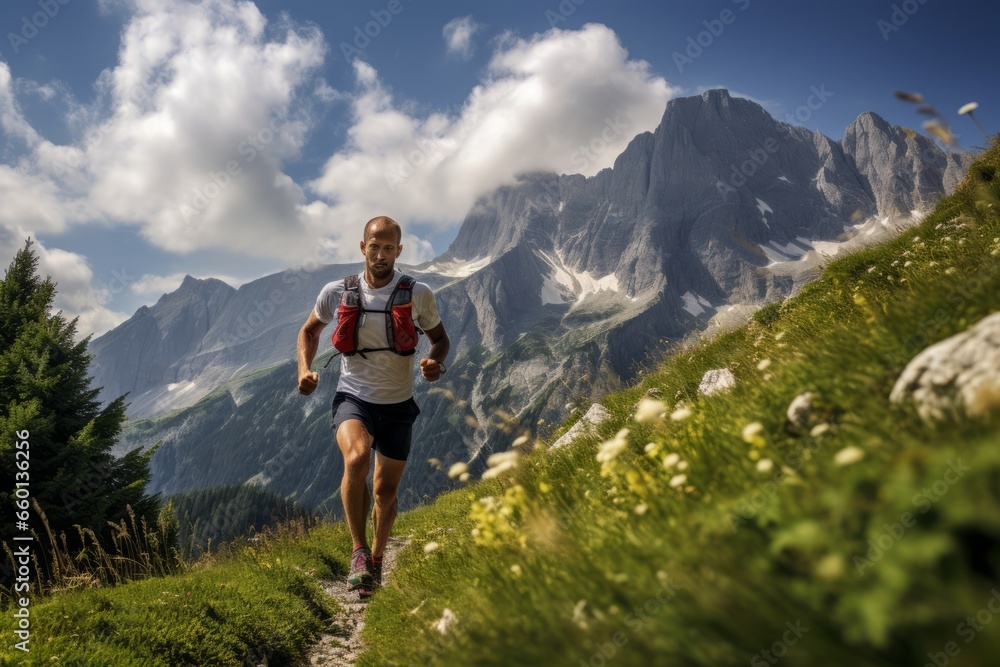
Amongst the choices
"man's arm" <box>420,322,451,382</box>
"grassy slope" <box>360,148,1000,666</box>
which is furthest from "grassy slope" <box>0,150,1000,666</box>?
"man's arm" <box>420,322,451,382</box>

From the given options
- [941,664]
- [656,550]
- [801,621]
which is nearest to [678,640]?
[801,621]

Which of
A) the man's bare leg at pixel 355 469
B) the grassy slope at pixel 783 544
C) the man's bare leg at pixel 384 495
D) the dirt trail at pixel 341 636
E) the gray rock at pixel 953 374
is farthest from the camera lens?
the man's bare leg at pixel 384 495

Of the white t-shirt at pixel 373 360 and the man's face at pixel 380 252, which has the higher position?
the man's face at pixel 380 252

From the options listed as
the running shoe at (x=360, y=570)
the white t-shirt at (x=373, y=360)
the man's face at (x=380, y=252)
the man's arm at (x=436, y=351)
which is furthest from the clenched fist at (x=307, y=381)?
the running shoe at (x=360, y=570)

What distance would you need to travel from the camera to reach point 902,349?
258cm

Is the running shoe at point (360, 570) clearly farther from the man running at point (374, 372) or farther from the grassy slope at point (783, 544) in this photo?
the grassy slope at point (783, 544)

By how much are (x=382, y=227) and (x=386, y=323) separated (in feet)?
4.57

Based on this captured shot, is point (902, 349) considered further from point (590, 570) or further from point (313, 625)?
point (313, 625)

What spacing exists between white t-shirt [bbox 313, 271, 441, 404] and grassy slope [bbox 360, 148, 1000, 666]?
3402 millimetres

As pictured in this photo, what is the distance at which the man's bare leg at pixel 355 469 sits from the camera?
604cm

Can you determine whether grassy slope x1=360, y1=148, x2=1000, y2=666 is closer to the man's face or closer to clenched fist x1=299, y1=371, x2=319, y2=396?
clenched fist x1=299, y1=371, x2=319, y2=396

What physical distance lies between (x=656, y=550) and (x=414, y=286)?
558cm

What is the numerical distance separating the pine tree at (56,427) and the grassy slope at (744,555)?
41.5 ft

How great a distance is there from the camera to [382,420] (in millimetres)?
6707
